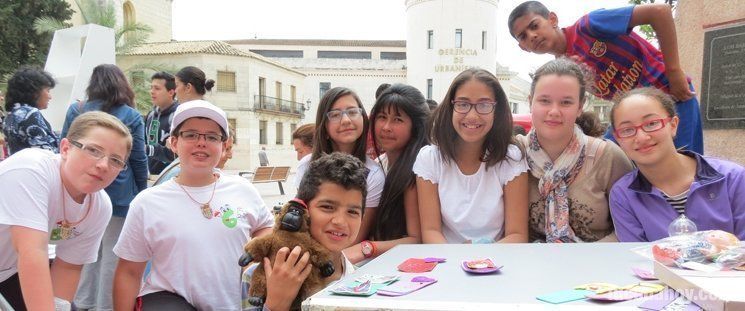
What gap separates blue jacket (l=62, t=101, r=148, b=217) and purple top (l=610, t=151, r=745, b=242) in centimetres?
331

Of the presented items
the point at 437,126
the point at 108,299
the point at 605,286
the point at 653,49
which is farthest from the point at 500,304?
the point at 108,299

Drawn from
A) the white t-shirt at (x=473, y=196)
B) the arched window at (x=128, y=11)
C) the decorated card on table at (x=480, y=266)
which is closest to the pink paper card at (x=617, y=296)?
the decorated card on table at (x=480, y=266)

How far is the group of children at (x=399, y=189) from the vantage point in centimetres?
197

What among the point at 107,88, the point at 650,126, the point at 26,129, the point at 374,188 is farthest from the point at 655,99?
the point at 26,129

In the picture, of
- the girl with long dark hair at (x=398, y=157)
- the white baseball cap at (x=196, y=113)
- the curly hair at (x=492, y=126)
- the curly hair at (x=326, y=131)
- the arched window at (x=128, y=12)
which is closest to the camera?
the white baseball cap at (x=196, y=113)

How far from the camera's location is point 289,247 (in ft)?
5.66

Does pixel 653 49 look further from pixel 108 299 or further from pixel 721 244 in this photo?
pixel 108 299

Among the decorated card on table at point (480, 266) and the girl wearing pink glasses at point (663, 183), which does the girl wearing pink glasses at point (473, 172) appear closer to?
the girl wearing pink glasses at point (663, 183)

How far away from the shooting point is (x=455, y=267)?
57.9 inches

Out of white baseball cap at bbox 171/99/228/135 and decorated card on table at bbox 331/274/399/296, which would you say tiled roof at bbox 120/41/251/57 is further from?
decorated card on table at bbox 331/274/399/296

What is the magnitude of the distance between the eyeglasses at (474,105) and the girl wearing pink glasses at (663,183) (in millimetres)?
562

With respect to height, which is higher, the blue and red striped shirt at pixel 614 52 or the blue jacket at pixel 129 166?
the blue and red striped shirt at pixel 614 52

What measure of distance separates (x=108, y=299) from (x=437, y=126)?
2.64m

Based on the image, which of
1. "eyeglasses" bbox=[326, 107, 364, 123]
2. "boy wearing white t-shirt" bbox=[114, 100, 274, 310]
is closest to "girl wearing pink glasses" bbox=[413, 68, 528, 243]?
"eyeglasses" bbox=[326, 107, 364, 123]
